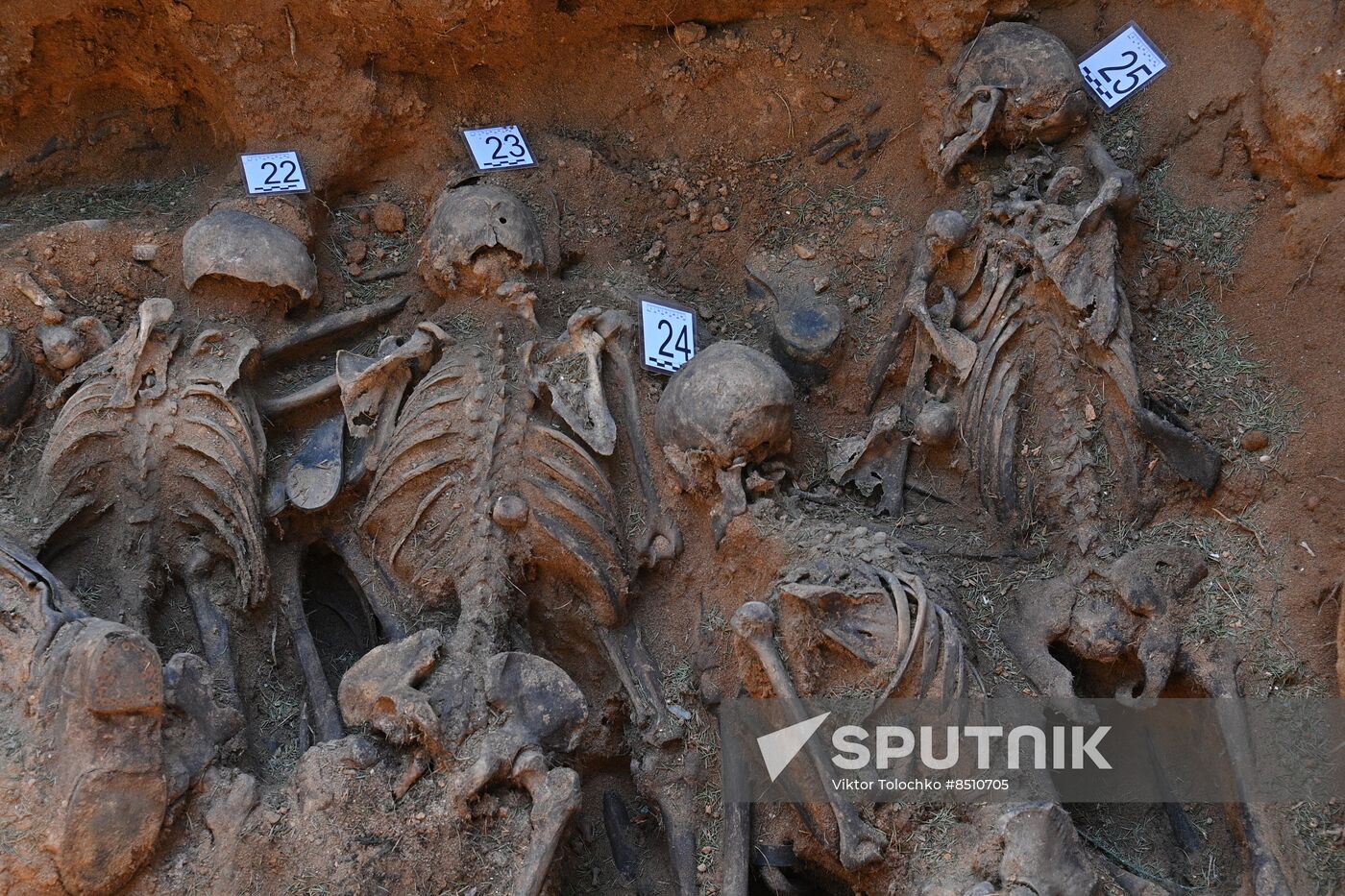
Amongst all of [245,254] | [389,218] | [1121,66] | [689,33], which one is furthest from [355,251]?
[1121,66]

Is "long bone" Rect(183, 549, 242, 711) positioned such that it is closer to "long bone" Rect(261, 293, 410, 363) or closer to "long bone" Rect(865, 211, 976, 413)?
"long bone" Rect(261, 293, 410, 363)

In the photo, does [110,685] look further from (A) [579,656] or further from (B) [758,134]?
(B) [758,134]

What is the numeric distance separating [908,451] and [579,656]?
152 centimetres

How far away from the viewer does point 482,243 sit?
17.8ft

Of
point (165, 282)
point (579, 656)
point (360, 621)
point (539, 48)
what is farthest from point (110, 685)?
point (539, 48)

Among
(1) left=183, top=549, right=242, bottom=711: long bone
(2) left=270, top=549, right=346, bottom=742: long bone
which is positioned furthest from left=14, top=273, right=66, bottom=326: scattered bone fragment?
(2) left=270, top=549, right=346, bottom=742: long bone

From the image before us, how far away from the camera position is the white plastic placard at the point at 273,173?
5.78 metres

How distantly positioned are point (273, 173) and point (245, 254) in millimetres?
594

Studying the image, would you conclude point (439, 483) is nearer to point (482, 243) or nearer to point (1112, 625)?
point (482, 243)

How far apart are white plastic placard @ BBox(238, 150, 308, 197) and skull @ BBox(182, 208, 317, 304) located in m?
0.28

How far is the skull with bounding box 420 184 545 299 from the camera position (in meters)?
5.46

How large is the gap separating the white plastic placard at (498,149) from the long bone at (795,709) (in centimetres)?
244

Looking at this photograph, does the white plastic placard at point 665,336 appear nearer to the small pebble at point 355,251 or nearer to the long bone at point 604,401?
the long bone at point 604,401

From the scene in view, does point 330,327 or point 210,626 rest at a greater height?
point 330,327
